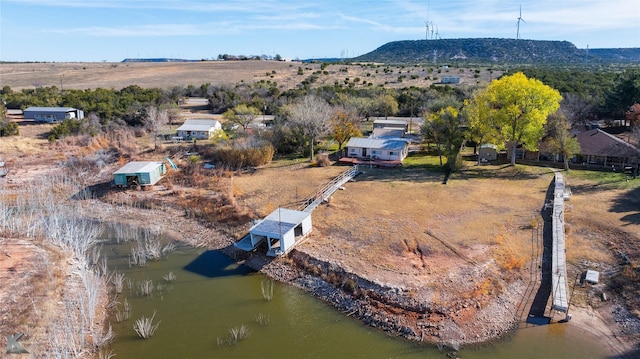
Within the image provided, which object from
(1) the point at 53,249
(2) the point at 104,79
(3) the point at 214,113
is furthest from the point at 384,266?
(2) the point at 104,79

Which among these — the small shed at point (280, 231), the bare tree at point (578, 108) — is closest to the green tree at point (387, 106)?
the bare tree at point (578, 108)

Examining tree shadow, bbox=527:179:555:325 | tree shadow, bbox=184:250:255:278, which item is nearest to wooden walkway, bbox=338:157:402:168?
tree shadow, bbox=527:179:555:325

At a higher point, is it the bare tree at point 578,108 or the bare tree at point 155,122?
the bare tree at point 578,108

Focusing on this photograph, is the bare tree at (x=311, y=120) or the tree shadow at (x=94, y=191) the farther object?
the bare tree at (x=311, y=120)

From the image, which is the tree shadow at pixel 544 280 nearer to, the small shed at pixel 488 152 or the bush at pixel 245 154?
the small shed at pixel 488 152

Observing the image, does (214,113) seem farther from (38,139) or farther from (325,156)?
(325,156)

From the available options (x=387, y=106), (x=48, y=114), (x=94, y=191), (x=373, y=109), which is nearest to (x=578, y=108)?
(x=387, y=106)

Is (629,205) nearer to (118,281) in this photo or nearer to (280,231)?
(280,231)
